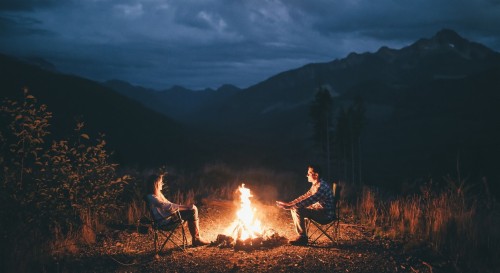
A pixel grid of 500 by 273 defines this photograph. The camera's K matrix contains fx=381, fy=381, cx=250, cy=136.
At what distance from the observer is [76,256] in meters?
6.11

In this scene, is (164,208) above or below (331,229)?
above

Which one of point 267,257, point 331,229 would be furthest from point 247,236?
point 331,229

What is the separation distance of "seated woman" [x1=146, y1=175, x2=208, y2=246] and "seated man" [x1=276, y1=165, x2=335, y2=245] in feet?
5.19

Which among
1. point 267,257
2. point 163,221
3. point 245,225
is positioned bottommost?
point 267,257

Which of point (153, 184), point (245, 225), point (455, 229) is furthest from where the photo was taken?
point (245, 225)

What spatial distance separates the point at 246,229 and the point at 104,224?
3.02 m

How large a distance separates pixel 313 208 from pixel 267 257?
4.67 ft

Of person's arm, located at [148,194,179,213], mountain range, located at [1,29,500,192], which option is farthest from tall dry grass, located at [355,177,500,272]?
mountain range, located at [1,29,500,192]

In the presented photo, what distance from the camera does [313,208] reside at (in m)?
6.88

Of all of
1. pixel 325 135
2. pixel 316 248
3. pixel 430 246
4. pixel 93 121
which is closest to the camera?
pixel 430 246

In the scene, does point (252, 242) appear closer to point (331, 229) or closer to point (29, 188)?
point (331, 229)

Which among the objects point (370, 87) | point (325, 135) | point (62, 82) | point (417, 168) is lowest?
point (417, 168)

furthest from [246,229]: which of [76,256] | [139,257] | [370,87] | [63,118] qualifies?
[370,87]

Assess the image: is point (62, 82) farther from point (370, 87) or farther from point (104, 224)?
point (370, 87)
